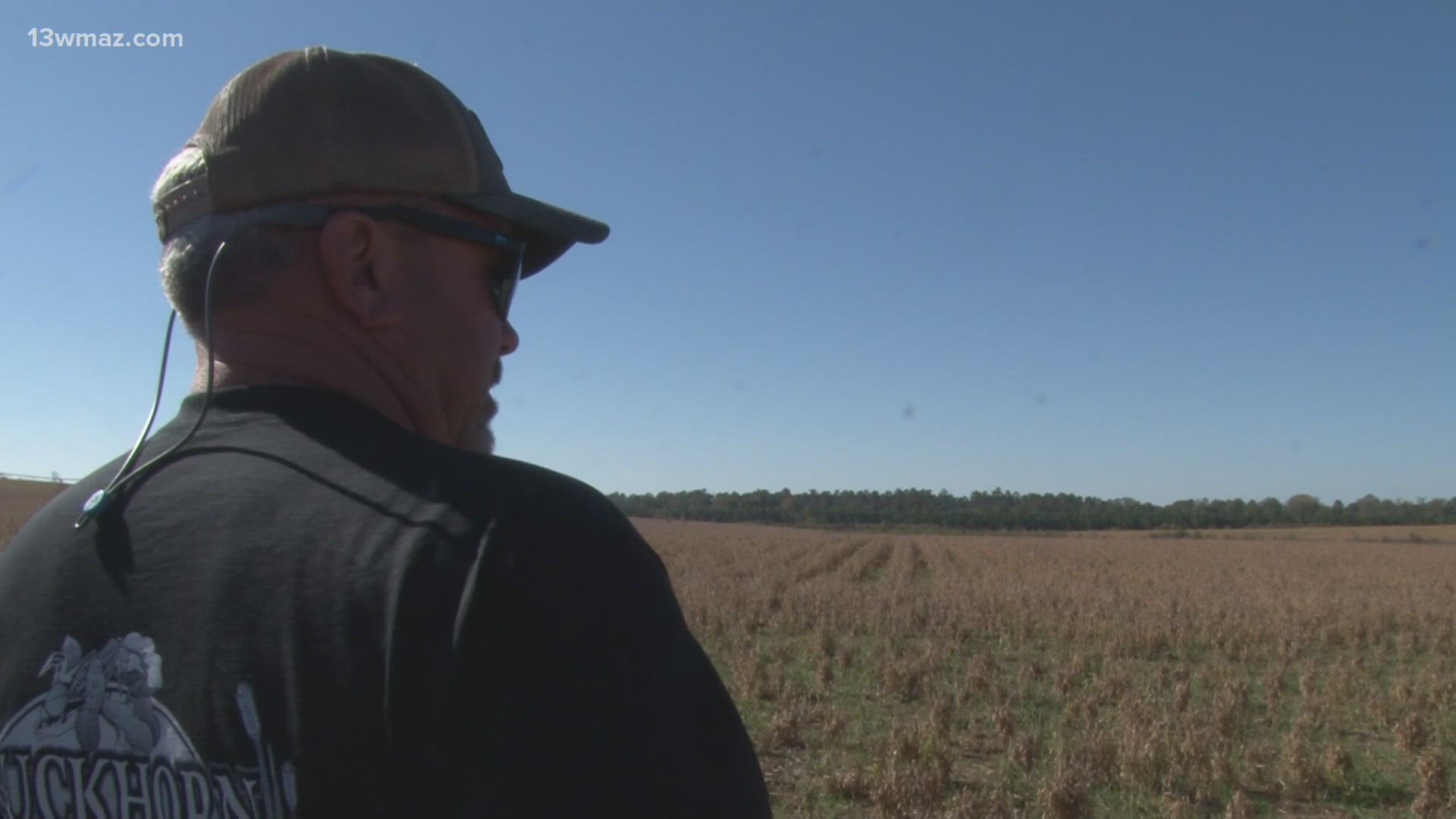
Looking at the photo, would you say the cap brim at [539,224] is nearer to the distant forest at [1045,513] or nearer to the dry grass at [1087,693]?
the dry grass at [1087,693]

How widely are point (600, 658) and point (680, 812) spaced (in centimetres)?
15

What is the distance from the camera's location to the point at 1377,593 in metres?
→ 20.9

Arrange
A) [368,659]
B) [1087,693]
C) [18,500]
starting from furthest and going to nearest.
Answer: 1. [18,500]
2. [1087,693]
3. [368,659]

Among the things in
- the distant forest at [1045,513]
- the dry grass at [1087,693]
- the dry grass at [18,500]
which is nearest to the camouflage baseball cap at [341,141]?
the dry grass at [1087,693]

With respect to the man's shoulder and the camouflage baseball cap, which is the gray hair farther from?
the man's shoulder

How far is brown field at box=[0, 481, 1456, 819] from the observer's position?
653 cm

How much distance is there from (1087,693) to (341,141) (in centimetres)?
957

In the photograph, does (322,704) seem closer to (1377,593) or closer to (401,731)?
(401,731)

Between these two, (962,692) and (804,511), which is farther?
(804,511)

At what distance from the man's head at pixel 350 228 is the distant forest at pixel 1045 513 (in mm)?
83120

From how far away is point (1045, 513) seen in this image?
105875mm

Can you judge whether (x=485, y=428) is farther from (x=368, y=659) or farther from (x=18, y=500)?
(x=18, y=500)

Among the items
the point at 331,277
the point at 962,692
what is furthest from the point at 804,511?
the point at 331,277

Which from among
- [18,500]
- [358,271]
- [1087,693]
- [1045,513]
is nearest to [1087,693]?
[1087,693]
